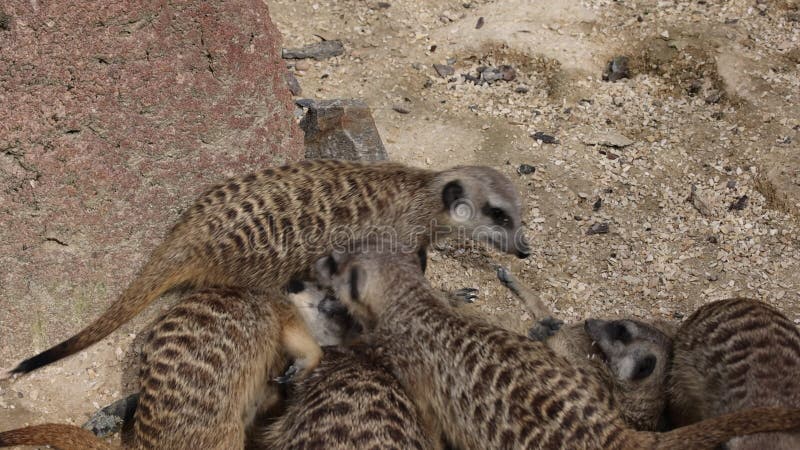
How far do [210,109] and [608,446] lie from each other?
153cm

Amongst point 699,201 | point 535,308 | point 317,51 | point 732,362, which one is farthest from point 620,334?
point 317,51

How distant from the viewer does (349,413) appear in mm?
1934

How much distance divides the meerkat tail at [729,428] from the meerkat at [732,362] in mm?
269

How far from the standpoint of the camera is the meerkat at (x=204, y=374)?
1975 mm

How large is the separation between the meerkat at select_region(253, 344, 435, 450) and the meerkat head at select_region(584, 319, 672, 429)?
1.99ft

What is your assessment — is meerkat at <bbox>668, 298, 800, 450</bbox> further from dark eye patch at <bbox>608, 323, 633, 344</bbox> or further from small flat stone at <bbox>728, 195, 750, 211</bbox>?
small flat stone at <bbox>728, 195, 750, 211</bbox>

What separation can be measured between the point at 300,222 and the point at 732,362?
1.37 meters

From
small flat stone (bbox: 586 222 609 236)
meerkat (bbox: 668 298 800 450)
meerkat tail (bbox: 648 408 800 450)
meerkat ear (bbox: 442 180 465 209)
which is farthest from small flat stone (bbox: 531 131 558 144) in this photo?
meerkat tail (bbox: 648 408 800 450)

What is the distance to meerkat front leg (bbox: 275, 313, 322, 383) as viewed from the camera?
2.26m

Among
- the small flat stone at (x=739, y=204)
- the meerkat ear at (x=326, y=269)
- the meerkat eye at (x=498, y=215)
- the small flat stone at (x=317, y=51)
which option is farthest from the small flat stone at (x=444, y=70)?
the meerkat ear at (x=326, y=269)

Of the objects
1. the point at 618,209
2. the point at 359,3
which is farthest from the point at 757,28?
the point at 359,3

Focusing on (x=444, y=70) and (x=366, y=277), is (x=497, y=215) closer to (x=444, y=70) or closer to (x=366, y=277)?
(x=366, y=277)

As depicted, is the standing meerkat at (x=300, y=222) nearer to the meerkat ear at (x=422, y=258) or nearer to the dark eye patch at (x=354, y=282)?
the meerkat ear at (x=422, y=258)

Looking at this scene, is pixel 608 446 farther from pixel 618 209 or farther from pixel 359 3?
pixel 359 3
